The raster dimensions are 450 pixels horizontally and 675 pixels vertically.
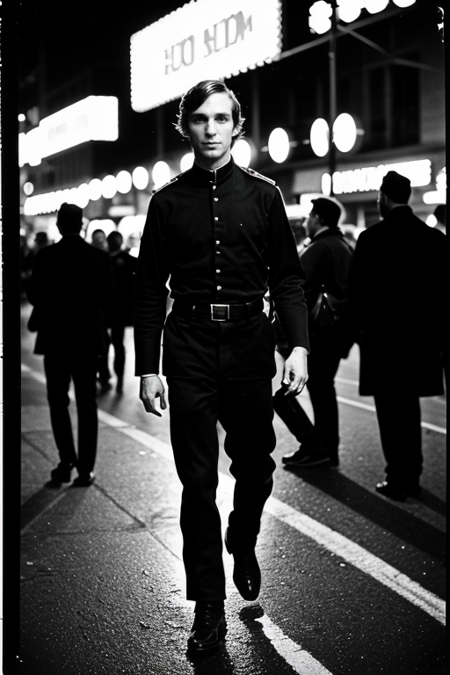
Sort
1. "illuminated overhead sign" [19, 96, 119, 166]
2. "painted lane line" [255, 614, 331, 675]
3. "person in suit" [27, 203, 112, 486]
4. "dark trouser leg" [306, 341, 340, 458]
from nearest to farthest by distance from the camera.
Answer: "painted lane line" [255, 614, 331, 675] → "illuminated overhead sign" [19, 96, 119, 166] → "person in suit" [27, 203, 112, 486] → "dark trouser leg" [306, 341, 340, 458]

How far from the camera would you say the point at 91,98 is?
4215mm

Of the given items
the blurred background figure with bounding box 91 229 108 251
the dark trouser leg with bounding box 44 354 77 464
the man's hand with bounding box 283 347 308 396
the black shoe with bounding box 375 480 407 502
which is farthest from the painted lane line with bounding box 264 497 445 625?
the blurred background figure with bounding box 91 229 108 251

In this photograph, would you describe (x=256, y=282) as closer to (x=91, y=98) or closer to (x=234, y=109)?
(x=234, y=109)

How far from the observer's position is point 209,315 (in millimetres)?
3648

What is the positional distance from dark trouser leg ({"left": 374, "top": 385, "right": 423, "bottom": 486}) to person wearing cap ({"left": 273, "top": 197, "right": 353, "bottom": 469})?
2.22 feet

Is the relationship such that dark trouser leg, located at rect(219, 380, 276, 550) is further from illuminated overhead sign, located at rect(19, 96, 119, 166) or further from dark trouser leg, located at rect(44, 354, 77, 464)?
dark trouser leg, located at rect(44, 354, 77, 464)

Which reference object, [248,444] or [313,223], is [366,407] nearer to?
[313,223]

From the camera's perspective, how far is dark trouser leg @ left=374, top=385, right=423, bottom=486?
5988 mm

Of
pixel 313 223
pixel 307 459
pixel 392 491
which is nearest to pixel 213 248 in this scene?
pixel 392 491

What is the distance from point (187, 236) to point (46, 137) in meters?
1.16

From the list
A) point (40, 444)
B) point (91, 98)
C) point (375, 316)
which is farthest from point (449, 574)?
point (40, 444)

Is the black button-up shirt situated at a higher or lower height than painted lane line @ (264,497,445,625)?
higher

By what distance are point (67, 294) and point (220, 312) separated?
9.44 feet

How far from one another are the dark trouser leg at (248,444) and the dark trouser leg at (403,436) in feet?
7.38
